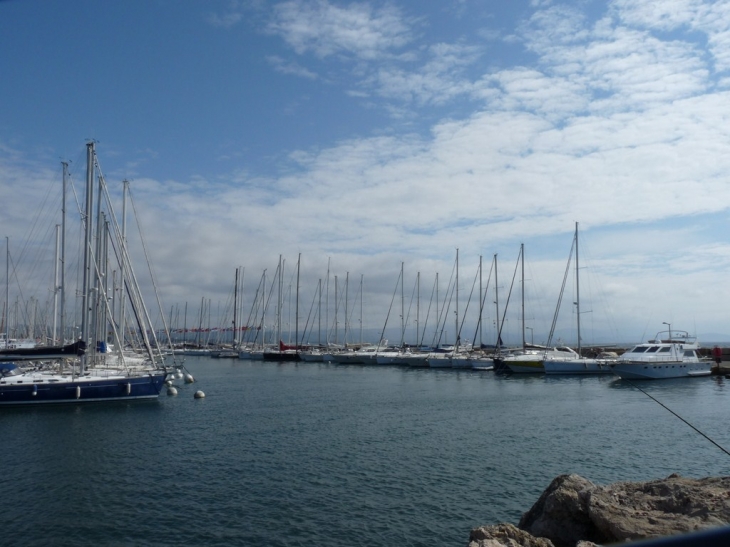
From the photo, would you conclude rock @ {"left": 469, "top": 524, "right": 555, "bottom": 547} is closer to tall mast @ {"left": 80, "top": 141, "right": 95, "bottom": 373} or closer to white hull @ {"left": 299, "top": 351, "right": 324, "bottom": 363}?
tall mast @ {"left": 80, "top": 141, "right": 95, "bottom": 373}

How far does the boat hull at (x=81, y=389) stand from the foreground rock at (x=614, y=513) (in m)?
31.9

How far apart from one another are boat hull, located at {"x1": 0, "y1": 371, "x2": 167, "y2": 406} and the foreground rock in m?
31.9

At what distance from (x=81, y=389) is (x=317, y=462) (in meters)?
22.2

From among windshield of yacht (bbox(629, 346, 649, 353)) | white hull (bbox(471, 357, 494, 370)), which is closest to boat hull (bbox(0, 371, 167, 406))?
windshield of yacht (bbox(629, 346, 649, 353))

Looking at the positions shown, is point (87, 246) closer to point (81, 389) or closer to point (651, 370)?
point (81, 389)

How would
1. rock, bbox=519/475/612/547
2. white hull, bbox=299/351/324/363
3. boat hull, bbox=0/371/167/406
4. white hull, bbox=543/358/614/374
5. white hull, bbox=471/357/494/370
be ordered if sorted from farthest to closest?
white hull, bbox=299/351/324/363
white hull, bbox=471/357/494/370
white hull, bbox=543/358/614/374
boat hull, bbox=0/371/167/406
rock, bbox=519/475/612/547

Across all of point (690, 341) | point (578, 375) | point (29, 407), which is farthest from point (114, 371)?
point (690, 341)

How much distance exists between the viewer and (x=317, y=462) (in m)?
23.7

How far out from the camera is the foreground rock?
11.2 m

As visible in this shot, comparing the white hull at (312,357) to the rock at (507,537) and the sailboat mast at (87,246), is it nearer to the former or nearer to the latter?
the sailboat mast at (87,246)

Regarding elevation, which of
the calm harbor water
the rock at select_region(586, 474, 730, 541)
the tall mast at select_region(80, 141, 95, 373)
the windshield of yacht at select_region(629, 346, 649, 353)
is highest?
the tall mast at select_region(80, 141, 95, 373)

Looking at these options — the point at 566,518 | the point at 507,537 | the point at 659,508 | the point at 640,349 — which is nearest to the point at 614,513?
the point at 659,508

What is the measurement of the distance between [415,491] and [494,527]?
7.44m

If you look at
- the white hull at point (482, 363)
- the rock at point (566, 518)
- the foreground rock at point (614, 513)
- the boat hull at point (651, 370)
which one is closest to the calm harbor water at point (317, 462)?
Result: the rock at point (566, 518)
